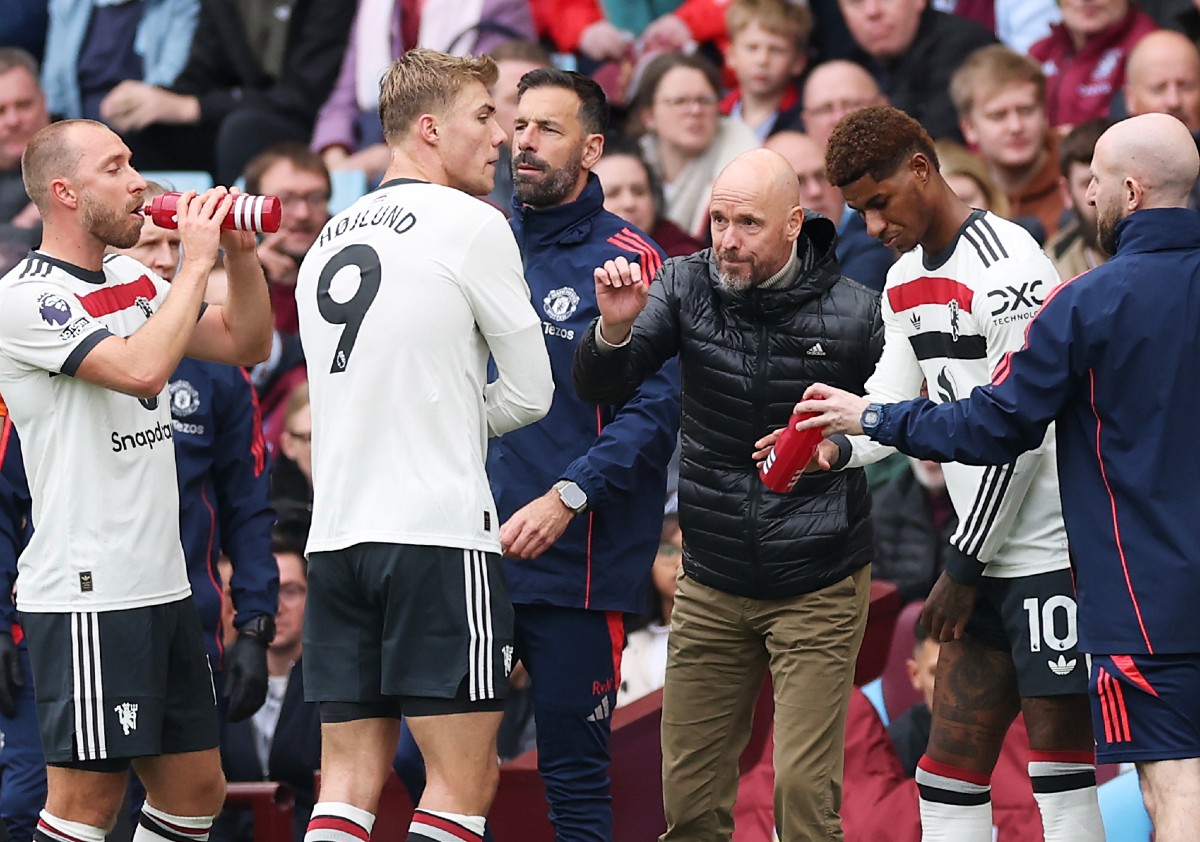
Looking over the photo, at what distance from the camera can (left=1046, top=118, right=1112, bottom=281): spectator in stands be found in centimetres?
767

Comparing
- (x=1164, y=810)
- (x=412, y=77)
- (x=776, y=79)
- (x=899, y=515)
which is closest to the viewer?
(x=1164, y=810)

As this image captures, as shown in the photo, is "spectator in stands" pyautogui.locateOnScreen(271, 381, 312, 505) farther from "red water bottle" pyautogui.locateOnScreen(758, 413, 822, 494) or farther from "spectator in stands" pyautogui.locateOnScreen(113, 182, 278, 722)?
"red water bottle" pyautogui.locateOnScreen(758, 413, 822, 494)

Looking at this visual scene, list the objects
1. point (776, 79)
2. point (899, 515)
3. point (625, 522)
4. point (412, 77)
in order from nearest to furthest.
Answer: point (412, 77) → point (625, 522) → point (899, 515) → point (776, 79)

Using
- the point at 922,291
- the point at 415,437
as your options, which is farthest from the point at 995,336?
the point at 415,437

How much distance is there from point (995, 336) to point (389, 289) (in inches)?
68.7

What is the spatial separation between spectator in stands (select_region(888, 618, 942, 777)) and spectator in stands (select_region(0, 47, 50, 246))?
5.93 meters

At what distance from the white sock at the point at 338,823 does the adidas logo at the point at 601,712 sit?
3.50 ft

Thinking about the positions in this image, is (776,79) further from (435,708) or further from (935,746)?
(435,708)

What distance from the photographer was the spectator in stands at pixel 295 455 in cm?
851

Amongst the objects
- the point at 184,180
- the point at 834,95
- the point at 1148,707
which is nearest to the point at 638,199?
the point at 834,95

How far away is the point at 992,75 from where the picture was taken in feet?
30.3

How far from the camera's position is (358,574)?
506 centimetres

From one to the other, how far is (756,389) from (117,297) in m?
1.94

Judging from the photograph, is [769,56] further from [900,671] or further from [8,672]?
[8,672]
